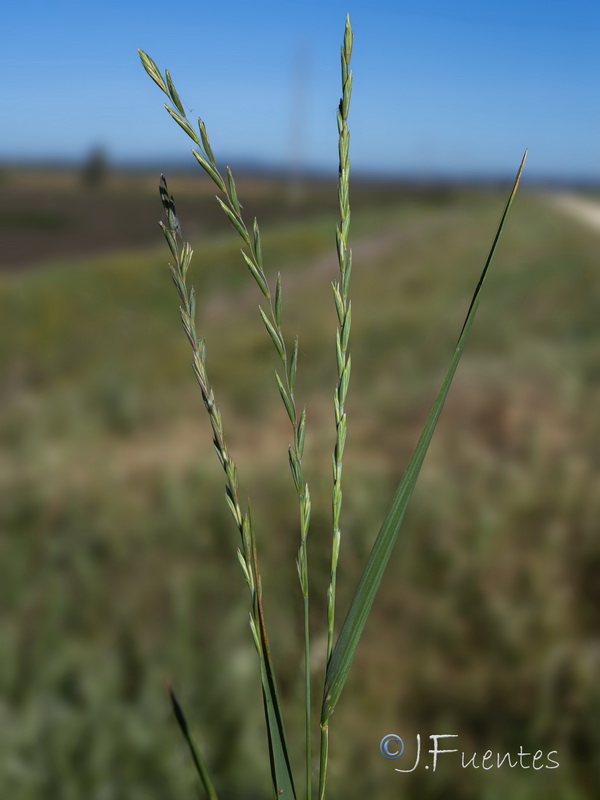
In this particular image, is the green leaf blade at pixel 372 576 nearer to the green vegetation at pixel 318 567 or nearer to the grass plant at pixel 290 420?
the grass plant at pixel 290 420

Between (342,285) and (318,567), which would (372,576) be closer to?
(342,285)

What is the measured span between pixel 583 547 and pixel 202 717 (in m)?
1.63

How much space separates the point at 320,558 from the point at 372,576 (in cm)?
119

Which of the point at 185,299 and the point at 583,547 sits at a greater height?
the point at 185,299

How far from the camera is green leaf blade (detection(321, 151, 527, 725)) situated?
0.52 meters

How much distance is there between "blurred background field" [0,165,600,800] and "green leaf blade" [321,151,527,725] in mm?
176

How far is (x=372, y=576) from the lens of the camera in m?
0.54

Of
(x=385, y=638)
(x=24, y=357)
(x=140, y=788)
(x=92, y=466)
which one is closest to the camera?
(x=140, y=788)

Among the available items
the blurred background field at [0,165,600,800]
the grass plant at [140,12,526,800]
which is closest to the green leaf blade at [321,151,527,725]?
the grass plant at [140,12,526,800]

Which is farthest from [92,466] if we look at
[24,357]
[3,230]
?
[3,230]

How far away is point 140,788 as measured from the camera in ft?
6.48

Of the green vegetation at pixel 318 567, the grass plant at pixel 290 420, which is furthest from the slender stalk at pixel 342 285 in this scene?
the green vegetation at pixel 318 567

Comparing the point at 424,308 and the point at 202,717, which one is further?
the point at 424,308

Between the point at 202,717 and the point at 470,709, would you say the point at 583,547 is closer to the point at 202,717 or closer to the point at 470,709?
the point at 470,709
